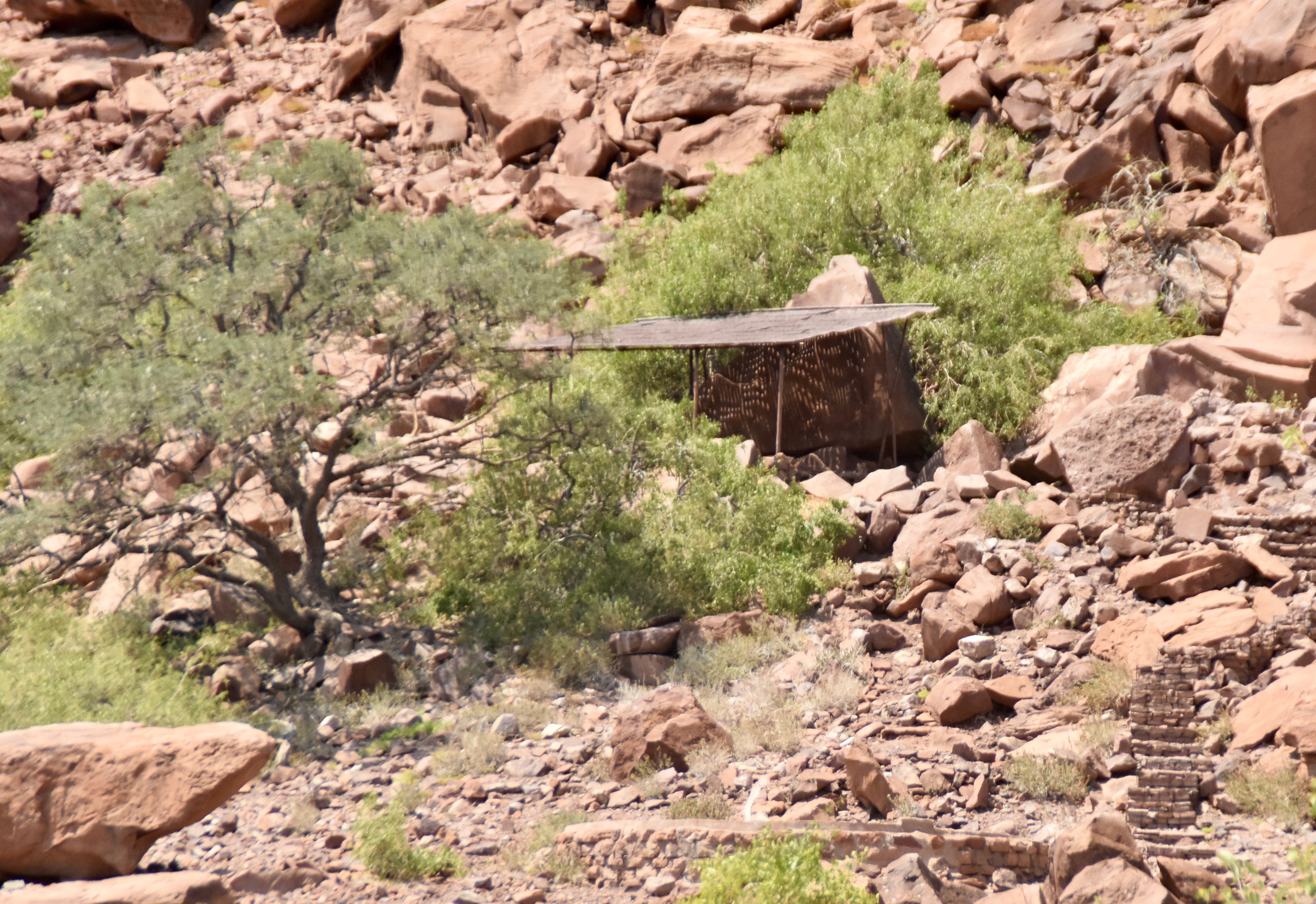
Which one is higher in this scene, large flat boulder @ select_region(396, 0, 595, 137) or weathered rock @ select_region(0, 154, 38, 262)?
large flat boulder @ select_region(396, 0, 595, 137)

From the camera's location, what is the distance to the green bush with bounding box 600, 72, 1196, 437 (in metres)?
13.0

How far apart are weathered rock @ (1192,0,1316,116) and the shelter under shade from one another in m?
5.78

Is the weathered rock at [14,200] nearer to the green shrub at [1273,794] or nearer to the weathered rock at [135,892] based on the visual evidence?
the weathered rock at [135,892]

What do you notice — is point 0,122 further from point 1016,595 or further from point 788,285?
point 1016,595

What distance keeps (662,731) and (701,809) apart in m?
0.77

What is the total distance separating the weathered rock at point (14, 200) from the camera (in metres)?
21.4

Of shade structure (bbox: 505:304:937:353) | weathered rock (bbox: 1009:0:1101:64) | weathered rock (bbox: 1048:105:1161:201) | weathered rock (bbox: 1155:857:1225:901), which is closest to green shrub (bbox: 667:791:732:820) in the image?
weathered rock (bbox: 1155:857:1225:901)

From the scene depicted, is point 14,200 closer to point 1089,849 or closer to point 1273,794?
point 1089,849

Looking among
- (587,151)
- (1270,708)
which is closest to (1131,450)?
(1270,708)

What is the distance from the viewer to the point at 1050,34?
57.9 feet

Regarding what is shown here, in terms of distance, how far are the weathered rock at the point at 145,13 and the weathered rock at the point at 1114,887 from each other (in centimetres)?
2722

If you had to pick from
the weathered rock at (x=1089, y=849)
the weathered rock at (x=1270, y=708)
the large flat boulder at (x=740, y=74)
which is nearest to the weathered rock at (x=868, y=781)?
the weathered rock at (x=1089, y=849)

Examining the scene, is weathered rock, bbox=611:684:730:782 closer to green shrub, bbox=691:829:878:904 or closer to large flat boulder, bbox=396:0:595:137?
green shrub, bbox=691:829:878:904

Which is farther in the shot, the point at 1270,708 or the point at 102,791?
the point at 1270,708
